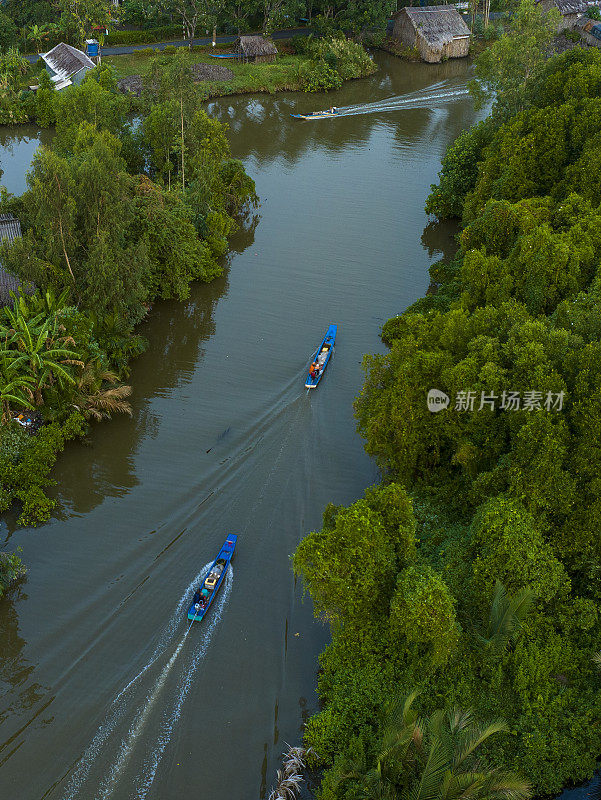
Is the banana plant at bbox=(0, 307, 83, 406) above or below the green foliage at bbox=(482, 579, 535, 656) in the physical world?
above

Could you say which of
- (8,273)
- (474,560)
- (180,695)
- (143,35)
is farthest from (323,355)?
(143,35)

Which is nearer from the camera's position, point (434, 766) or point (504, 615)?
point (434, 766)

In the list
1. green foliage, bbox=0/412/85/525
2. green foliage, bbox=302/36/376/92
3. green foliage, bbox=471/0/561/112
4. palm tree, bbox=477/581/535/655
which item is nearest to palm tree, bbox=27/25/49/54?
green foliage, bbox=302/36/376/92

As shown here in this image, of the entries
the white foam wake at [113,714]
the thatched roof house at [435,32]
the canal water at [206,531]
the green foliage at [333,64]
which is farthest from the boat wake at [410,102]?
the white foam wake at [113,714]

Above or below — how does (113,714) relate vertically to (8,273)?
below

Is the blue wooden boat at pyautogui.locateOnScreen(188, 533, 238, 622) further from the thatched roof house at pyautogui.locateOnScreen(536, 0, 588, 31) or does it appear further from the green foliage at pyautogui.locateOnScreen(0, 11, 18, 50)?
the thatched roof house at pyautogui.locateOnScreen(536, 0, 588, 31)

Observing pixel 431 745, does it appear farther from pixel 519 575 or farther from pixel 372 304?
pixel 372 304

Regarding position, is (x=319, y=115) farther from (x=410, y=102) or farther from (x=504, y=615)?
(x=504, y=615)
